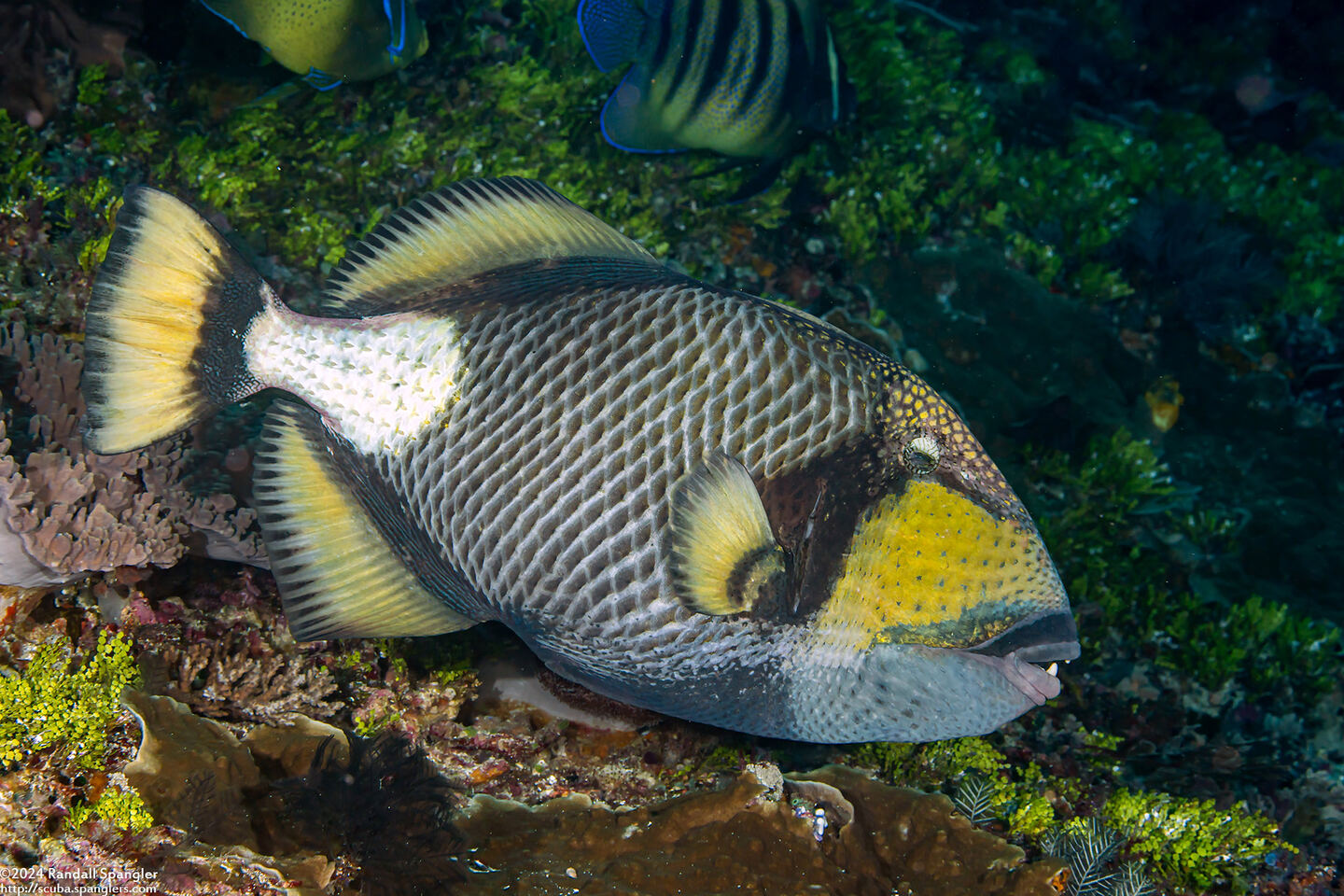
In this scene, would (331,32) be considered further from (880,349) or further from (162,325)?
(880,349)

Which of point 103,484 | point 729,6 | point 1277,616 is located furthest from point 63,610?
point 1277,616

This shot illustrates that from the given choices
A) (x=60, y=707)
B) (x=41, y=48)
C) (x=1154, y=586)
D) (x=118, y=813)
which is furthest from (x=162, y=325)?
(x=1154, y=586)

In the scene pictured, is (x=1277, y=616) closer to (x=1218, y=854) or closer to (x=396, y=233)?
(x=1218, y=854)

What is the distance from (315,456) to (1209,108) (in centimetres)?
842

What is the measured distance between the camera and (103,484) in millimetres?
2164

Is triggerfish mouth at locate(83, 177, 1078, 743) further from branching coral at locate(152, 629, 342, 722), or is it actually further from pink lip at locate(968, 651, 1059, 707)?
branching coral at locate(152, 629, 342, 722)

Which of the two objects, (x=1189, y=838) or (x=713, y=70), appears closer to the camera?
(x=1189, y=838)

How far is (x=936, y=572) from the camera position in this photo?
158 cm

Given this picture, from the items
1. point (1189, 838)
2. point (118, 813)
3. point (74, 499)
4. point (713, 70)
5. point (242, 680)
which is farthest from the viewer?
point (713, 70)

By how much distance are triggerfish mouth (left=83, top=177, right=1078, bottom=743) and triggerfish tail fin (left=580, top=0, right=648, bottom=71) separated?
196 cm

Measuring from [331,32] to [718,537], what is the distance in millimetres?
3171

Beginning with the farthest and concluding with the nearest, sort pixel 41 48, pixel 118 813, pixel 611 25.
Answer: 1. pixel 41 48
2. pixel 611 25
3. pixel 118 813

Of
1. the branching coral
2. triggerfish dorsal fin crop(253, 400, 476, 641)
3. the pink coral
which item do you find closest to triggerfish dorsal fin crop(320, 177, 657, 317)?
triggerfish dorsal fin crop(253, 400, 476, 641)

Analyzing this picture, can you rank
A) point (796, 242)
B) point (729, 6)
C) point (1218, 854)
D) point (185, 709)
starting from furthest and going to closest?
point (796, 242) < point (729, 6) < point (1218, 854) < point (185, 709)
